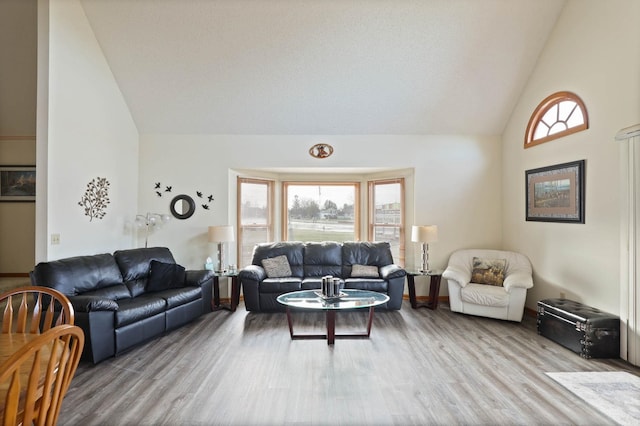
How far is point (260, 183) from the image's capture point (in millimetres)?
6270

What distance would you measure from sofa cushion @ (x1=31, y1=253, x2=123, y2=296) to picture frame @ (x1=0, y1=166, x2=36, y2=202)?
2560 millimetres

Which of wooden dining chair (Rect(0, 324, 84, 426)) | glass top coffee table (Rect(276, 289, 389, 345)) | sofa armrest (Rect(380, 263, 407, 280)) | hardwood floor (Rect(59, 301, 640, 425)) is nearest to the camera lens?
wooden dining chair (Rect(0, 324, 84, 426))

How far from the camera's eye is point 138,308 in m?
3.54

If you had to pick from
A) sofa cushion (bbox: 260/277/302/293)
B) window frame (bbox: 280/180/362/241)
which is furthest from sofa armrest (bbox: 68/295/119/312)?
window frame (bbox: 280/180/362/241)

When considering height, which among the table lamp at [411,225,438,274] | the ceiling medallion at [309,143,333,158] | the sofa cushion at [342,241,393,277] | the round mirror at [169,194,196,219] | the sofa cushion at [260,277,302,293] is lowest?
the sofa cushion at [260,277,302,293]

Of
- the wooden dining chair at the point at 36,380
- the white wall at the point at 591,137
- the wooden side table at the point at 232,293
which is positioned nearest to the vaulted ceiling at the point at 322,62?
the white wall at the point at 591,137

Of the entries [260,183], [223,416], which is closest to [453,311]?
[223,416]

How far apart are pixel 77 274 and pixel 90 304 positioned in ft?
2.31

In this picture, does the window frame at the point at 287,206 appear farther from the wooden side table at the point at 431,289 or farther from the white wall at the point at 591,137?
the white wall at the point at 591,137

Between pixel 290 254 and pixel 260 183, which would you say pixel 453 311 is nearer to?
pixel 290 254

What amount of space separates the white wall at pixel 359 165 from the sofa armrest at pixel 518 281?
1.22 metres

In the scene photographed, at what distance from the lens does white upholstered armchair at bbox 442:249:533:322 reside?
430 centimetres

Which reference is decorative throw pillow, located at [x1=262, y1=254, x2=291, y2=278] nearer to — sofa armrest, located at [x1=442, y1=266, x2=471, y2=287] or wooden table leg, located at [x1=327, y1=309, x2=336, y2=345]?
wooden table leg, located at [x1=327, y1=309, x2=336, y2=345]

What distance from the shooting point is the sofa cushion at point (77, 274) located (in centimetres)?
338
